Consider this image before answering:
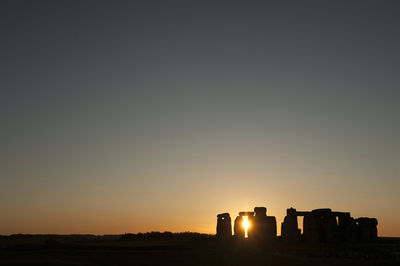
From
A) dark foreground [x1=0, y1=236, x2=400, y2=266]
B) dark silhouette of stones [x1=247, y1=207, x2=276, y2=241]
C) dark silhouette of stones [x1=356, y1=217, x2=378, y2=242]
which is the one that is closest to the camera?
dark foreground [x1=0, y1=236, x2=400, y2=266]

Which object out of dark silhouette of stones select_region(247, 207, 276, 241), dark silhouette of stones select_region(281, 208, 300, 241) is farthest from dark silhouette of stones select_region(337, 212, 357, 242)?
dark silhouette of stones select_region(247, 207, 276, 241)

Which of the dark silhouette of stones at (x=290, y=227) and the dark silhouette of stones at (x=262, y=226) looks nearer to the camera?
the dark silhouette of stones at (x=262, y=226)

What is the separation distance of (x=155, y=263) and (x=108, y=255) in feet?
17.3

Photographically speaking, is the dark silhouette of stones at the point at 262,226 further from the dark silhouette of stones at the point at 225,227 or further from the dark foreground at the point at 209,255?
the dark foreground at the point at 209,255

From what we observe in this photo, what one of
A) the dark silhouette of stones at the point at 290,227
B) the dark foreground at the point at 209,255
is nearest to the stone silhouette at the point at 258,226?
the dark silhouette of stones at the point at 290,227

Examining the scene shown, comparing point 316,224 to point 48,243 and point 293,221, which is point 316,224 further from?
point 48,243

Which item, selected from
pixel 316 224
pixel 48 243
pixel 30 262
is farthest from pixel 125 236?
pixel 30 262

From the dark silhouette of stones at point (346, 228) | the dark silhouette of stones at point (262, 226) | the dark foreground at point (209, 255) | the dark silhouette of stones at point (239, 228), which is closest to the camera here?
the dark foreground at point (209, 255)

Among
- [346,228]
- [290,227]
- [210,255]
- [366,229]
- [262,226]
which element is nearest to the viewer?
[210,255]

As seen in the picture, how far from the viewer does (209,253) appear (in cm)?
3397

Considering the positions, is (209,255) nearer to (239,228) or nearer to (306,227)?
(239,228)

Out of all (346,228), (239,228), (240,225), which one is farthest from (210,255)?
(346,228)

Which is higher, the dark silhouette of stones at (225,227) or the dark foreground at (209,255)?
the dark silhouette of stones at (225,227)

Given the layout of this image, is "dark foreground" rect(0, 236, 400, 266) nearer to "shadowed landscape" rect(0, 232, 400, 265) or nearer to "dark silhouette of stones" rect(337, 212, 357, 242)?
"shadowed landscape" rect(0, 232, 400, 265)
